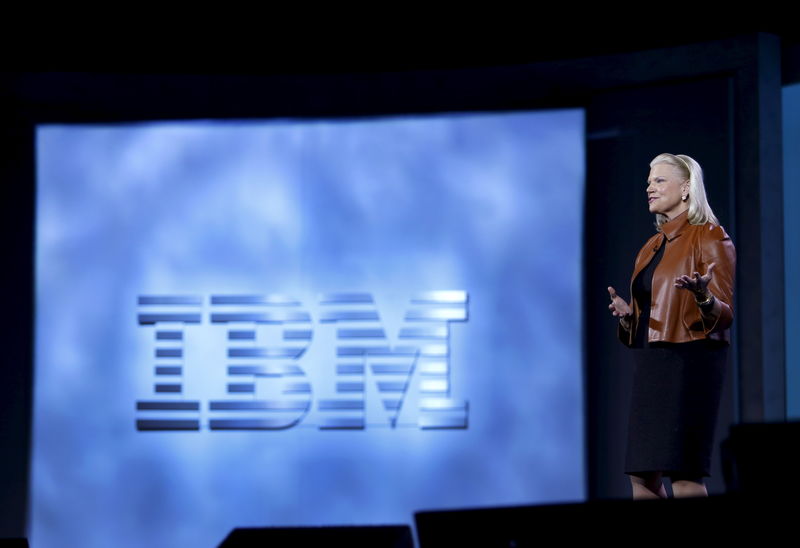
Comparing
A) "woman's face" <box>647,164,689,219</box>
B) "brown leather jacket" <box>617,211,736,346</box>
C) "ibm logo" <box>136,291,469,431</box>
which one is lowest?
"ibm logo" <box>136,291,469,431</box>

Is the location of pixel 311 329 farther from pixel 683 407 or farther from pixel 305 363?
pixel 683 407

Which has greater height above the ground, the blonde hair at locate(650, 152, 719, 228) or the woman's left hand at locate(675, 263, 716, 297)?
the blonde hair at locate(650, 152, 719, 228)

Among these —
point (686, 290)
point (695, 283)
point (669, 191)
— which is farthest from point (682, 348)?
point (669, 191)

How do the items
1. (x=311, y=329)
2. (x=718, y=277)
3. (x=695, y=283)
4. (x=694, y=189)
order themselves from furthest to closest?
(x=311, y=329), (x=694, y=189), (x=718, y=277), (x=695, y=283)

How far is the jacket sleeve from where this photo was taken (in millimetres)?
3053

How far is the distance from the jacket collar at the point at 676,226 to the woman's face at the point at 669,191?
23 millimetres

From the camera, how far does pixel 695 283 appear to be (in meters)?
2.93

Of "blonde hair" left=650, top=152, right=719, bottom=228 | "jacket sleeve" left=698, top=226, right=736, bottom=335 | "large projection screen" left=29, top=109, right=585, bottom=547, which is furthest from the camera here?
"large projection screen" left=29, top=109, right=585, bottom=547

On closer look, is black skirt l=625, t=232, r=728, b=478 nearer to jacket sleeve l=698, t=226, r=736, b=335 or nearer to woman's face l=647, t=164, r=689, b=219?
jacket sleeve l=698, t=226, r=736, b=335

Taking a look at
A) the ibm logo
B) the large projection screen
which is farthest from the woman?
the ibm logo

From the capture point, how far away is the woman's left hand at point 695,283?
9.55 ft

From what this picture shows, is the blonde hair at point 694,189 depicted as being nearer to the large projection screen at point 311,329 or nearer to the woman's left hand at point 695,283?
the woman's left hand at point 695,283

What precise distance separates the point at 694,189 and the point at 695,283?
1.62ft

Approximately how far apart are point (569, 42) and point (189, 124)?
2.24 metres
